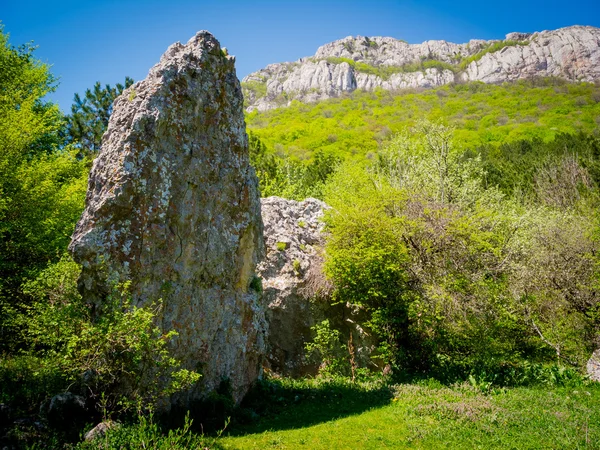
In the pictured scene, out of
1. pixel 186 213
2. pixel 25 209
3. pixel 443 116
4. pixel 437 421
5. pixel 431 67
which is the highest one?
pixel 431 67

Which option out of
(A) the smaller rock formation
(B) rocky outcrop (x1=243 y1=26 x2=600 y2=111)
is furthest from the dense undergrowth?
(B) rocky outcrop (x1=243 y1=26 x2=600 y2=111)

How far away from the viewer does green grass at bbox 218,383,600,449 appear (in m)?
8.77

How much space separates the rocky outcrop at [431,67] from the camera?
106 m

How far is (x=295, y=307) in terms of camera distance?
17375 millimetres

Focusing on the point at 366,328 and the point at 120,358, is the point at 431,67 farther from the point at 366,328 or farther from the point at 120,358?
the point at 120,358

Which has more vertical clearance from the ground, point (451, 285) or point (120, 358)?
point (120, 358)

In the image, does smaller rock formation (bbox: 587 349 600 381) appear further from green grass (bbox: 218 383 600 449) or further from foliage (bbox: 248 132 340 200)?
foliage (bbox: 248 132 340 200)

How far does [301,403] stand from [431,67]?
13153cm

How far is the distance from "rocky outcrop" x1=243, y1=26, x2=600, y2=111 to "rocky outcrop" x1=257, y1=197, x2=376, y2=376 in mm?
99878

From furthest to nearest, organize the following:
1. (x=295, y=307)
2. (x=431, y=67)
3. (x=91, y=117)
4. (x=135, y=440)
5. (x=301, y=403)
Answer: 1. (x=431, y=67)
2. (x=91, y=117)
3. (x=295, y=307)
4. (x=301, y=403)
5. (x=135, y=440)

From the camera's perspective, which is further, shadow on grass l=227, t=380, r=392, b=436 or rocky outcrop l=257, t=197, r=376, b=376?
rocky outcrop l=257, t=197, r=376, b=376

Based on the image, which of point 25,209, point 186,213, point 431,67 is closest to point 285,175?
point 25,209

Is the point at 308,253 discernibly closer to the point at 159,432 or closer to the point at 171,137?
the point at 171,137

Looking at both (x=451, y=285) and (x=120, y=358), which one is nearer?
(x=120, y=358)
